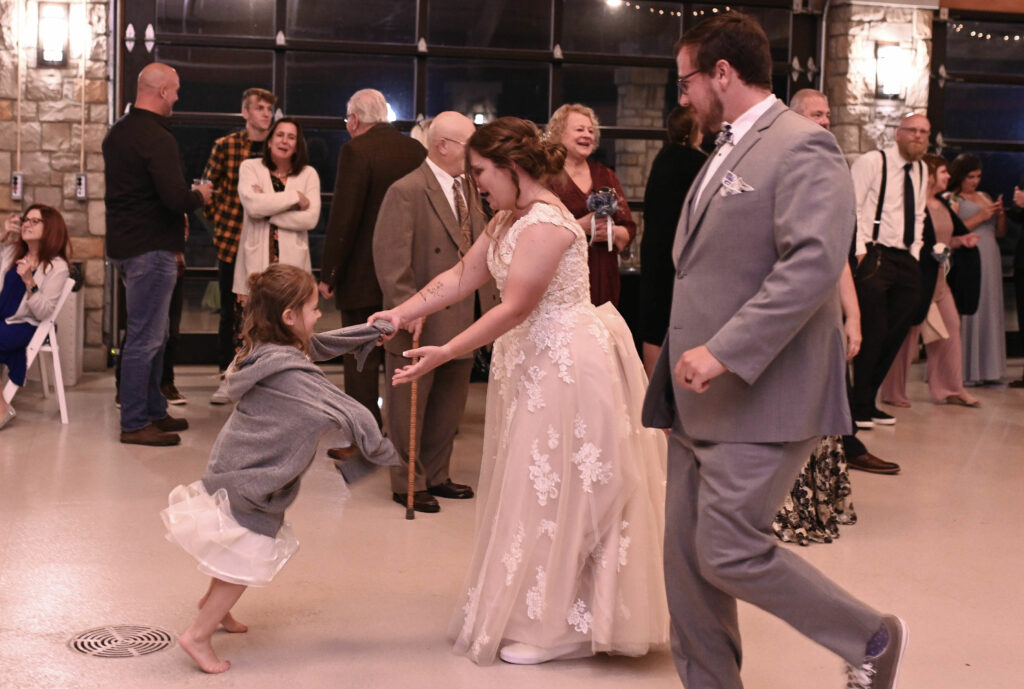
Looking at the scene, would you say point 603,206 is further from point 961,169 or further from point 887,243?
point 961,169

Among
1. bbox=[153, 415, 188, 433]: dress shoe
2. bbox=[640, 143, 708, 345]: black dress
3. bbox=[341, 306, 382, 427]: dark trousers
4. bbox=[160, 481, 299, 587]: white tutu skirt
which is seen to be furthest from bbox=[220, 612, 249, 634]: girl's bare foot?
bbox=[153, 415, 188, 433]: dress shoe

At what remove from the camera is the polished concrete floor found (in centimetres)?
311

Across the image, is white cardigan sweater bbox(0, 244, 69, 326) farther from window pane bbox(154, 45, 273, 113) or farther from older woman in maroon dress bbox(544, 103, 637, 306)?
older woman in maroon dress bbox(544, 103, 637, 306)

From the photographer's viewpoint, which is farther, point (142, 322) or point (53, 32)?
point (53, 32)

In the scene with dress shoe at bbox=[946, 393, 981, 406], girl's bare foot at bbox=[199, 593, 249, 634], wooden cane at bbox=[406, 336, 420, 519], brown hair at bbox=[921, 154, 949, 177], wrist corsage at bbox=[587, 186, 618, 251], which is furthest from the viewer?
dress shoe at bbox=[946, 393, 981, 406]

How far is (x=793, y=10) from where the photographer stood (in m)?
8.85

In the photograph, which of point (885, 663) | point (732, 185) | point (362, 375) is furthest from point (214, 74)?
point (885, 663)

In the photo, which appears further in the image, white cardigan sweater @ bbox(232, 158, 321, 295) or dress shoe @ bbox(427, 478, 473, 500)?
white cardigan sweater @ bbox(232, 158, 321, 295)

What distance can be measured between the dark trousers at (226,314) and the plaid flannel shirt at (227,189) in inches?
3.7

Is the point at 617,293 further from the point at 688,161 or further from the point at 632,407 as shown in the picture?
the point at 632,407

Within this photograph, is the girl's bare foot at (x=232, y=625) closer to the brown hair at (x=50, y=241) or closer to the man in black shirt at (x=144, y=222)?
the man in black shirt at (x=144, y=222)

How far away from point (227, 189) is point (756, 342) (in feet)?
17.1

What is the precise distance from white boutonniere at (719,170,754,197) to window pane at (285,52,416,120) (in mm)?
6181

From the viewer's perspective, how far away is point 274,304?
10.2 ft
